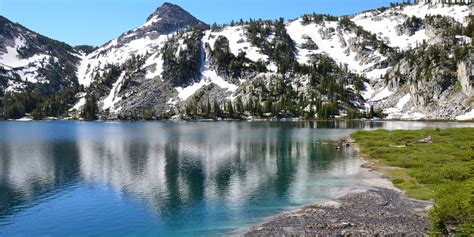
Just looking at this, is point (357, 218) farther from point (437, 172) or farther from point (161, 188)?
point (161, 188)

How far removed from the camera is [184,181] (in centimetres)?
6488

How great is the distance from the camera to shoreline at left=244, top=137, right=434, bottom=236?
3647 centimetres

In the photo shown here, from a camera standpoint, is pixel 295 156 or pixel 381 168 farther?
pixel 295 156

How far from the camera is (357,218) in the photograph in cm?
4059

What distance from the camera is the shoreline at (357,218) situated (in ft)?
120

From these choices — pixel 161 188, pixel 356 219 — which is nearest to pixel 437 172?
pixel 356 219

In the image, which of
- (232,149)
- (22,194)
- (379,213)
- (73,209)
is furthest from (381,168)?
(22,194)

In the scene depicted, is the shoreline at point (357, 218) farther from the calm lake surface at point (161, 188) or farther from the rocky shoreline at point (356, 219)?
the calm lake surface at point (161, 188)

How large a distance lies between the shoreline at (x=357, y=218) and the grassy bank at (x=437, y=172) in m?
2.33

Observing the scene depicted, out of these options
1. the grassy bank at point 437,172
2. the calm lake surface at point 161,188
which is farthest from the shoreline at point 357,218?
the calm lake surface at point 161,188

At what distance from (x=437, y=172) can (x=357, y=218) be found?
27.5 m

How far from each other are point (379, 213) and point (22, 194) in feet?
158

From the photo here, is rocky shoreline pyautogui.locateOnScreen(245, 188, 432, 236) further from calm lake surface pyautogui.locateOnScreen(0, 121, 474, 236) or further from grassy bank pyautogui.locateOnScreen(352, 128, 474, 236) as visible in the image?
calm lake surface pyautogui.locateOnScreen(0, 121, 474, 236)

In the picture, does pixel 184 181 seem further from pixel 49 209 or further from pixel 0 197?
pixel 0 197
